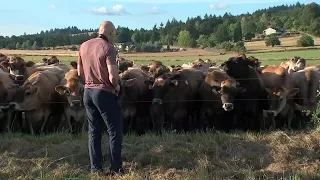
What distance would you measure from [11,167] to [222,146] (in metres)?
4.10

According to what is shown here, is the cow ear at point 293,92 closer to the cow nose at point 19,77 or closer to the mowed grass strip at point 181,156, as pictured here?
the mowed grass strip at point 181,156

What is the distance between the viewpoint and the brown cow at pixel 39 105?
40.2ft

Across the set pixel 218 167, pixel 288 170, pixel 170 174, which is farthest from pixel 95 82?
pixel 288 170

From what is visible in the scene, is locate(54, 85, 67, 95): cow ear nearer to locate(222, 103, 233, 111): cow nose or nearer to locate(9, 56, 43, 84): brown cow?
locate(9, 56, 43, 84): brown cow

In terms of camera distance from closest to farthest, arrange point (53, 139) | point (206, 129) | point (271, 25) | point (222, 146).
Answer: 1. point (222, 146)
2. point (53, 139)
3. point (206, 129)
4. point (271, 25)

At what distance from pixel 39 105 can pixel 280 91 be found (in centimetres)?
618

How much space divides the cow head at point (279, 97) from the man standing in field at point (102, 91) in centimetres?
536

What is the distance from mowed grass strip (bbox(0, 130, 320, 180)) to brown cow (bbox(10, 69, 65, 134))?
1.42 m

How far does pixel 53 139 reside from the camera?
1060 centimetres

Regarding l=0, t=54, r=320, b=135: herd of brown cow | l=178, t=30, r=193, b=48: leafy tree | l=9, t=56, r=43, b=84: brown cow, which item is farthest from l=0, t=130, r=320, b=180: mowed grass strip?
l=178, t=30, r=193, b=48: leafy tree

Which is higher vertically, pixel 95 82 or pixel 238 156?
pixel 95 82

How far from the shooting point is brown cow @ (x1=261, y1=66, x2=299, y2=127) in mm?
12492

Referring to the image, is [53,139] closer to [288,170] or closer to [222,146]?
[222,146]

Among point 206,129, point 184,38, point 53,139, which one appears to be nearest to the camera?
point 53,139
